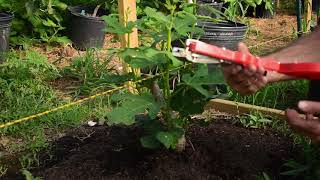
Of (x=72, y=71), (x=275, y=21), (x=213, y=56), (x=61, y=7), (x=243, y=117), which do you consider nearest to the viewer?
(x=213, y=56)

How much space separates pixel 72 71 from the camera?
432 centimetres

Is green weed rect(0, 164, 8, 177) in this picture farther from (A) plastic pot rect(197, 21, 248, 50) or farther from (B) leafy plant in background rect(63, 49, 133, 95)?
(A) plastic pot rect(197, 21, 248, 50)

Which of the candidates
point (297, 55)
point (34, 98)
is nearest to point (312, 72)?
point (297, 55)

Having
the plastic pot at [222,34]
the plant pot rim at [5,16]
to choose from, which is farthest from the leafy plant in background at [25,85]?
the plastic pot at [222,34]

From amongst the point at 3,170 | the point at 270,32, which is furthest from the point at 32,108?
the point at 270,32

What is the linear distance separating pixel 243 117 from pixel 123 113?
1154mm

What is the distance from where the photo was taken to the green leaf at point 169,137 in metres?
2.04

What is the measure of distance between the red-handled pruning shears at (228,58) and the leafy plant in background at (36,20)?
3.90 meters

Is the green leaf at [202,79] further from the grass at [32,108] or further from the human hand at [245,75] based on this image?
the grass at [32,108]

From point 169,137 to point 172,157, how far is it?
0.79ft

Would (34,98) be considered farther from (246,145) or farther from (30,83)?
(246,145)

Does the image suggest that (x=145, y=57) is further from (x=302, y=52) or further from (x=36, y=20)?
(x=36, y=20)

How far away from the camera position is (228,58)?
1313 millimetres

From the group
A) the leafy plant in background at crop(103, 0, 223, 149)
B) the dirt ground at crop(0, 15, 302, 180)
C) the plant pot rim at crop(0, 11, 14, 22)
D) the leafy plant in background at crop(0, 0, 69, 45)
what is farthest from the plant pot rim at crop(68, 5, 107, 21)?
the leafy plant in background at crop(103, 0, 223, 149)
